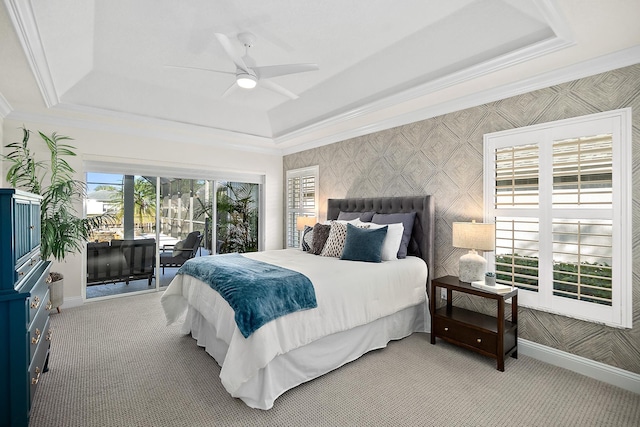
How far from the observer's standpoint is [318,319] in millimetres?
2467

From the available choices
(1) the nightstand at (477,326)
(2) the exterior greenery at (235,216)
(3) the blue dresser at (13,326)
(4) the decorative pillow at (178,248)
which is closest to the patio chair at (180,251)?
(4) the decorative pillow at (178,248)

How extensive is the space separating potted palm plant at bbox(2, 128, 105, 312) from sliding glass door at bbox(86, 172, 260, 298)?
0.34 metres

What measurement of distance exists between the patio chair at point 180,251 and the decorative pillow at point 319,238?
2445 millimetres

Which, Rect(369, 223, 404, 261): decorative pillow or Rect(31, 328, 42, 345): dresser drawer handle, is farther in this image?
Rect(369, 223, 404, 261): decorative pillow

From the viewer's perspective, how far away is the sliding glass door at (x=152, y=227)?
4668 mm

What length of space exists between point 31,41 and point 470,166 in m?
3.94

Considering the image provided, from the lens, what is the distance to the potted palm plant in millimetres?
3650

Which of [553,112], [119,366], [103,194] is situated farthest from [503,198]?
[103,194]

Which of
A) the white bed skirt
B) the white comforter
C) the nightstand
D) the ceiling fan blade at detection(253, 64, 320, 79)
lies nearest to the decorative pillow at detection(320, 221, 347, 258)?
the white comforter

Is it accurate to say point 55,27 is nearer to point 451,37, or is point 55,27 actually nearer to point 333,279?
point 333,279

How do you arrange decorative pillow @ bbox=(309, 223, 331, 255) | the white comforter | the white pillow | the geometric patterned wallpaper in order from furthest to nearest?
decorative pillow @ bbox=(309, 223, 331, 255) → the white pillow → the geometric patterned wallpaper → the white comforter

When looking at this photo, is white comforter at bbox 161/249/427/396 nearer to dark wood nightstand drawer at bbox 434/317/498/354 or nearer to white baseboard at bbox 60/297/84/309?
dark wood nightstand drawer at bbox 434/317/498/354

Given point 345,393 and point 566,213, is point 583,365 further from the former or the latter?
point 345,393

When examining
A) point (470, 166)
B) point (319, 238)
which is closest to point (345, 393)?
point (319, 238)
